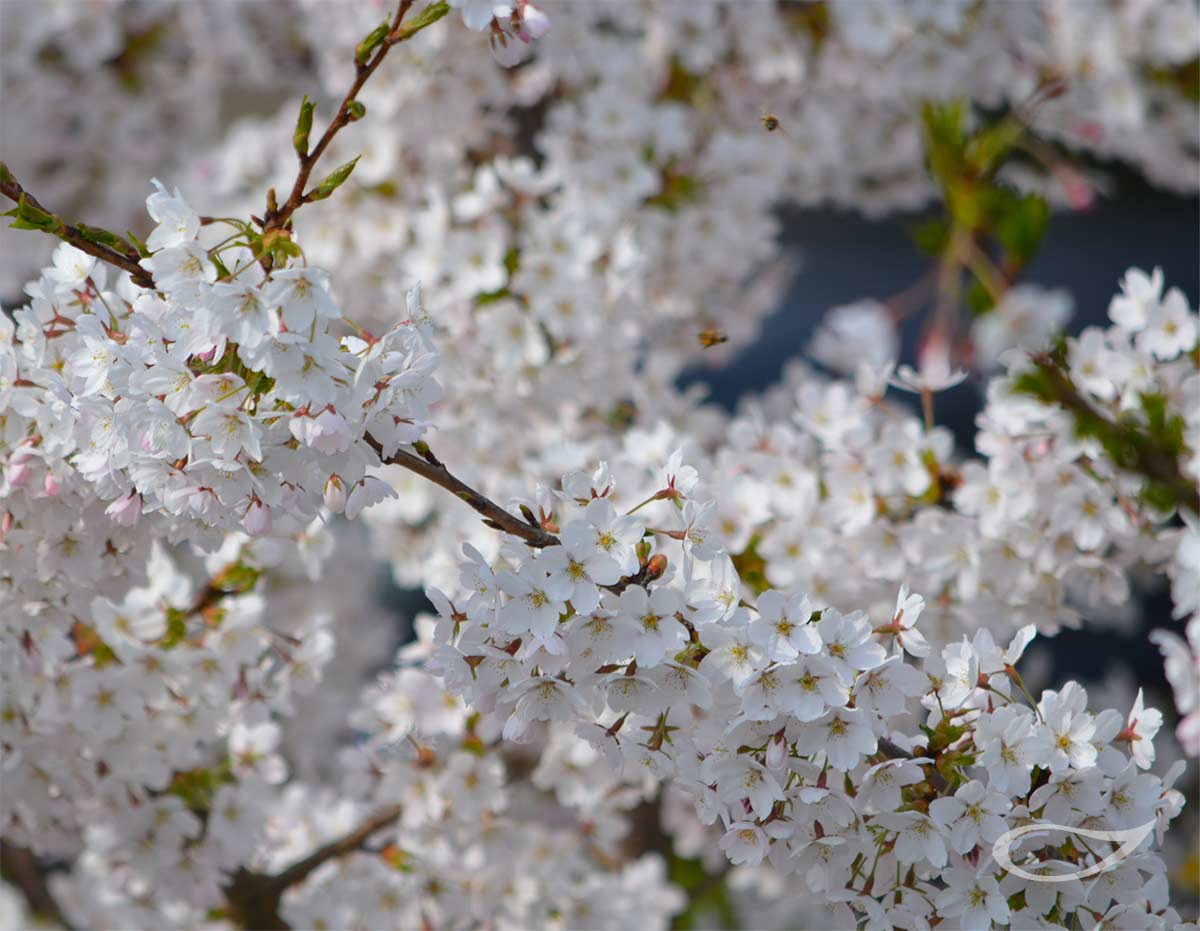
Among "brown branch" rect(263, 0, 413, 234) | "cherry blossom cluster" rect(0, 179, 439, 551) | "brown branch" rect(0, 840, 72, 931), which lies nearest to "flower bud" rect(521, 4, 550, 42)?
"brown branch" rect(263, 0, 413, 234)

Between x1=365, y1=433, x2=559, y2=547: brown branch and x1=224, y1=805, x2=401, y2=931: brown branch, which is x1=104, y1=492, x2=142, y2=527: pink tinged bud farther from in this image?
x1=224, y1=805, x2=401, y2=931: brown branch

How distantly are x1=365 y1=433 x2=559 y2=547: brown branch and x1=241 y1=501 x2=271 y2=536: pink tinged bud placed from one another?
0.31 ft

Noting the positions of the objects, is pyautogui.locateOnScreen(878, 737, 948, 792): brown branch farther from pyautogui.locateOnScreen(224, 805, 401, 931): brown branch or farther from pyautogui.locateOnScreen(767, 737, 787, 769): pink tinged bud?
pyautogui.locateOnScreen(224, 805, 401, 931): brown branch

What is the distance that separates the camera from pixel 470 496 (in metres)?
0.99

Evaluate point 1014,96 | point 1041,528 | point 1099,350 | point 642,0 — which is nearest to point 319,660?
point 1041,528

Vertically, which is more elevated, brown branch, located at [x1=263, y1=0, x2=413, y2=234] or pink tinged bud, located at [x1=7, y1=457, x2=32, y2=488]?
brown branch, located at [x1=263, y1=0, x2=413, y2=234]

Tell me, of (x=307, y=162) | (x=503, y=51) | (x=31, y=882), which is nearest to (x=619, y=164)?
(x=503, y=51)

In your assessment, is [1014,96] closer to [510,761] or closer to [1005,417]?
[1005,417]

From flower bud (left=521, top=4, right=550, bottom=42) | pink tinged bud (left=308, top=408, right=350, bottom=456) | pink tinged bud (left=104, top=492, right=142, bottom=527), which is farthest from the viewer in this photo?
flower bud (left=521, top=4, right=550, bottom=42)

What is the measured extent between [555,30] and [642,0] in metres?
0.28

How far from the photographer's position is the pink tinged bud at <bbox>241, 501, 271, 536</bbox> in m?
0.95

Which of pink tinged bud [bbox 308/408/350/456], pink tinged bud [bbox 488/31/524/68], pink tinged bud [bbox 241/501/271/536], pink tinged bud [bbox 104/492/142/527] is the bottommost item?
pink tinged bud [bbox 241/501/271/536]

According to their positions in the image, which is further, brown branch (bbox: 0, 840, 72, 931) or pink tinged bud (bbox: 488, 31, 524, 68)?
brown branch (bbox: 0, 840, 72, 931)

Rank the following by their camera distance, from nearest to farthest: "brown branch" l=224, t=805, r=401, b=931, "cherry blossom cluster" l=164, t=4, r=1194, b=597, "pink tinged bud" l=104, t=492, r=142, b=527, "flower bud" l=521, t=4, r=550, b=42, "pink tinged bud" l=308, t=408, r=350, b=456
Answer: "pink tinged bud" l=308, t=408, r=350, b=456, "pink tinged bud" l=104, t=492, r=142, b=527, "flower bud" l=521, t=4, r=550, b=42, "brown branch" l=224, t=805, r=401, b=931, "cherry blossom cluster" l=164, t=4, r=1194, b=597
